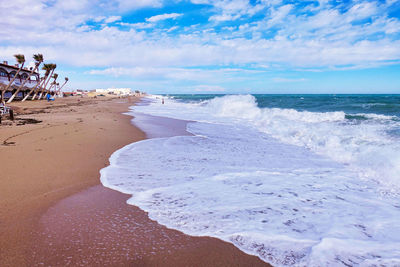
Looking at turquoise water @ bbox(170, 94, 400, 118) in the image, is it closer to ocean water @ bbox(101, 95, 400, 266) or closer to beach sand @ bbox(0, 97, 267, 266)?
ocean water @ bbox(101, 95, 400, 266)

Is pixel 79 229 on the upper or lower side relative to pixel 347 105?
lower

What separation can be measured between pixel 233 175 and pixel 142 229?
9.39ft

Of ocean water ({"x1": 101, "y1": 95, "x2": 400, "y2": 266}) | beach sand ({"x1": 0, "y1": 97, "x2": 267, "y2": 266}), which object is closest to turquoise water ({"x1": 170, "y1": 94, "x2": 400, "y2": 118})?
ocean water ({"x1": 101, "y1": 95, "x2": 400, "y2": 266})

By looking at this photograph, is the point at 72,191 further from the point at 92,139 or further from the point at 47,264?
the point at 92,139

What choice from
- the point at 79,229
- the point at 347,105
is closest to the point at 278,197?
the point at 79,229

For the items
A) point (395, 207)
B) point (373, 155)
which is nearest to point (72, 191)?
point (395, 207)

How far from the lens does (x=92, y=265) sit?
2516 mm

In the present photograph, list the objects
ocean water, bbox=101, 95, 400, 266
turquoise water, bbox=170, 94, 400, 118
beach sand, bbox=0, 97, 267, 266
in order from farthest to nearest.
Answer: turquoise water, bbox=170, 94, 400, 118 → ocean water, bbox=101, 95, 400, 266 → beach sand, bbox=0, 97, 267, 266

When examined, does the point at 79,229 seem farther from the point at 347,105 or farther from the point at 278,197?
the point at 347,105

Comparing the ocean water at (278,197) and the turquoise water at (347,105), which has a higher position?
the turquoise water at (347,105)

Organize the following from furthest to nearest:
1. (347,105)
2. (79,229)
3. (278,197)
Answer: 1. (347,105)
2. (278,197)
3. (79,229)

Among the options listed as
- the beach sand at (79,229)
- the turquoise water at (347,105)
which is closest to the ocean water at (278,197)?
the beach sand at (79,229)

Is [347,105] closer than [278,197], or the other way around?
[278,197]

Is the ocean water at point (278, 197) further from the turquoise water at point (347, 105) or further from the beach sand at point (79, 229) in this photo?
the turquoise water at point (347, 105)
